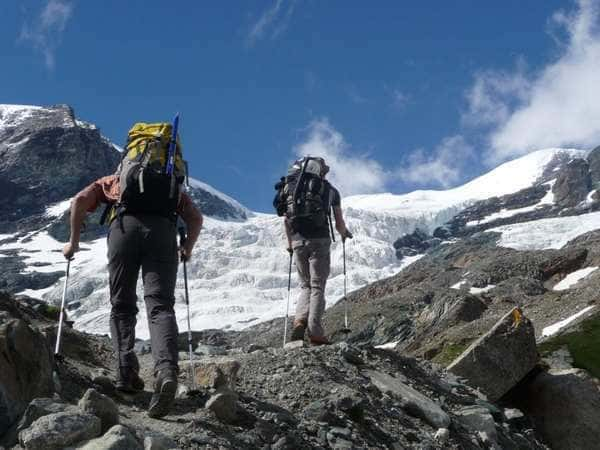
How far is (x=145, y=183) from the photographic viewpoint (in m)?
6.18

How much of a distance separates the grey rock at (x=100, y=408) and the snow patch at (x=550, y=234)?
459 feet

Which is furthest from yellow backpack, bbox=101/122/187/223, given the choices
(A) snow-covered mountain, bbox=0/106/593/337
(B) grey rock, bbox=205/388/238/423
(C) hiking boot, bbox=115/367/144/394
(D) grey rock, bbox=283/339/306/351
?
(A) snow-covered mountain, bbox=0/106/593/337

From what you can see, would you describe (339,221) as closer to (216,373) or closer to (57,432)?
(216,373)

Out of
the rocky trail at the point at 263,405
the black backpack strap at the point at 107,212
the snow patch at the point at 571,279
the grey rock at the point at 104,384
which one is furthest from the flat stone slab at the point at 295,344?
the snow patch at the point at 571,279

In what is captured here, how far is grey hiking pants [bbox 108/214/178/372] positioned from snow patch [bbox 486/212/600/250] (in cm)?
13858

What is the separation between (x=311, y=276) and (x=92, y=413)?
5058 millimetres

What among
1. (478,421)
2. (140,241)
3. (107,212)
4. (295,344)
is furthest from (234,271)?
(140,241)

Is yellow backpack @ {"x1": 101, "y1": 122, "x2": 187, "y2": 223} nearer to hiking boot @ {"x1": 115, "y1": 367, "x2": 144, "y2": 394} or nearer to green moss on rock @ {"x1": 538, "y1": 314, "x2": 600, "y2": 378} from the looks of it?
hiking boot @ {"x1": 115, "y1": 367, "x2": 144, "y2": 394}

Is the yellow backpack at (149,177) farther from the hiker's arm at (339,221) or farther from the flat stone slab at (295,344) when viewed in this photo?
the hiker's arm at (339,221)

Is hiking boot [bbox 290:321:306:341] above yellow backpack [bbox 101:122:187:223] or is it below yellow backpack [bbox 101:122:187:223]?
below

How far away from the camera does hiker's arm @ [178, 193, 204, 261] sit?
21.8 feet

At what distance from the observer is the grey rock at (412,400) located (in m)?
7.80

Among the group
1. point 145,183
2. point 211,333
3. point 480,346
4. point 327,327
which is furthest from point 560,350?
point 211,333

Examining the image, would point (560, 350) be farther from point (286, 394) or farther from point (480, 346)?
point (286, 394)
